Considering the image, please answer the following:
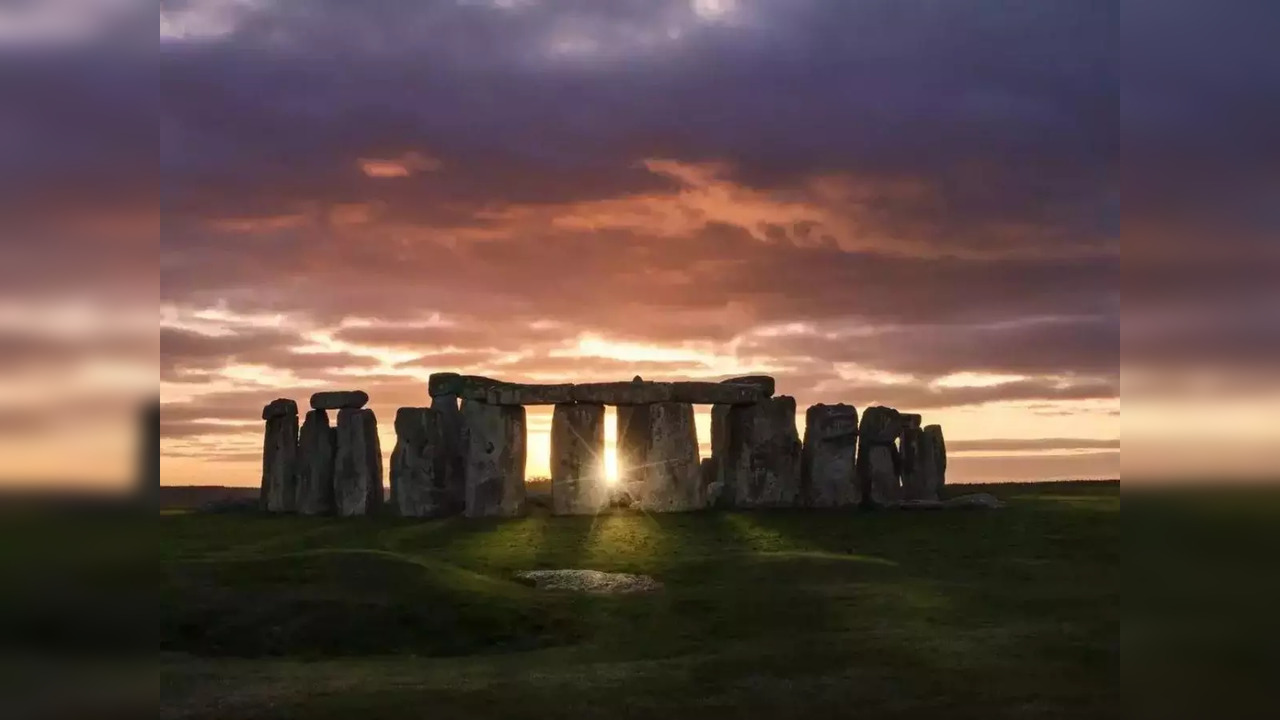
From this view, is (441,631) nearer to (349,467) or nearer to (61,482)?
(61,482)

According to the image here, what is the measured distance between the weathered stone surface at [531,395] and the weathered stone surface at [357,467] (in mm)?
3960

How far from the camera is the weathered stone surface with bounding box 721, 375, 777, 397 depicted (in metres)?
31.8

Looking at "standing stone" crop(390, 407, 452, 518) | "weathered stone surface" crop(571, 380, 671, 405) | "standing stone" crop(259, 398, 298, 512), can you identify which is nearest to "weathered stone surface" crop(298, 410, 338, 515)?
"standing stone" crop(259, 398, 298, 512)

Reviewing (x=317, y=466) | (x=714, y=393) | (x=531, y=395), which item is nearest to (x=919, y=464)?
(x=714, y=393)

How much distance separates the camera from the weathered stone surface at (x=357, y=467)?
32312mm

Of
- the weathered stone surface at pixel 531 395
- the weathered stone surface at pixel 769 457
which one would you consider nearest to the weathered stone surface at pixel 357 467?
the weathered stone surface at pixel 531 395

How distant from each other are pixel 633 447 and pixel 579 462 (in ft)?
4.52

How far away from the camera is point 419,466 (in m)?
31.4

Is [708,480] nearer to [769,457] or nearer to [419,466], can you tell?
[769,457]

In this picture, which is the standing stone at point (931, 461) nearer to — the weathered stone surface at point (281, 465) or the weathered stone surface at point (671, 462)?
the weathered stone surface at point (671, 462)

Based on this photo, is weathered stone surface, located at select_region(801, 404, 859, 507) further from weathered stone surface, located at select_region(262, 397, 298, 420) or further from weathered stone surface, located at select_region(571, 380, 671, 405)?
weathered stone surface, located at select_region(262, 397, 298, 420)

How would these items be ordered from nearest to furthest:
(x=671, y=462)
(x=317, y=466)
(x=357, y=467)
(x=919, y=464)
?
(x=671, y=462) < (x=357, y=467) < (x=317, y=466) < (x=919, y=464)

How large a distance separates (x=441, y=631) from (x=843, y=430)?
16.8 m

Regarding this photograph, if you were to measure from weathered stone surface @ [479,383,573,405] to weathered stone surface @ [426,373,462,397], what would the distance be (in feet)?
4.49
